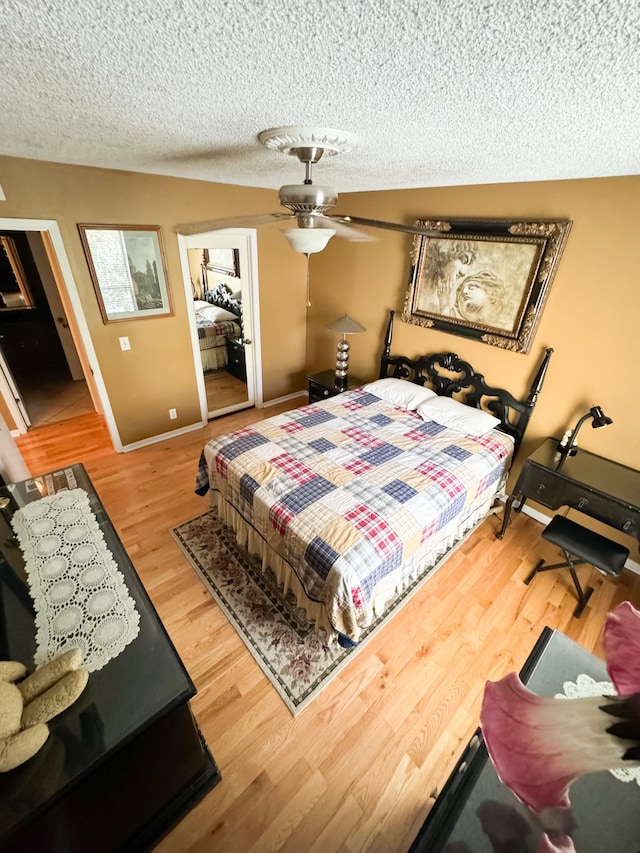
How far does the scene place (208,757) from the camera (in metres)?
1.43

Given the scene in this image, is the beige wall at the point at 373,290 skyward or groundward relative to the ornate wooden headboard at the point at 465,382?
skyward

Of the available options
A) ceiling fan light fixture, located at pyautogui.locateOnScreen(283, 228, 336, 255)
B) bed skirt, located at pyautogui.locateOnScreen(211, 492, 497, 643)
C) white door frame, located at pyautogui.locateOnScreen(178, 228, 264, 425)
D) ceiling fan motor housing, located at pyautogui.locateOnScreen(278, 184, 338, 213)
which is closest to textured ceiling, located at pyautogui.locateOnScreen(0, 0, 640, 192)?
ceiling fan motor housing, located at pyautogui.locateOnScreen(278, 184, 338, 213)

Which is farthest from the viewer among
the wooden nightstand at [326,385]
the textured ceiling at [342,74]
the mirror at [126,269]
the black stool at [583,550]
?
the wooden nightstand at [326,385]

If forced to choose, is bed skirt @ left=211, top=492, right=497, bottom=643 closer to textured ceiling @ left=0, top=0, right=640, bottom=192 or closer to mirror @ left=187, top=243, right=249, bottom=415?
Result: textured ceiling @ left=0, top=0, right=640, bottom=192

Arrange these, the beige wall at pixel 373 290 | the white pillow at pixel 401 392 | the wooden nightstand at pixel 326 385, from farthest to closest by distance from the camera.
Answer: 1. the wooden nightstand at pixel 326 385
2. the white pillow at pixel 401 392
3. the beige wall at pixel 373 290

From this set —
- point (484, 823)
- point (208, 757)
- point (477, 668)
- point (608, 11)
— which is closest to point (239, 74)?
point (608, 11)

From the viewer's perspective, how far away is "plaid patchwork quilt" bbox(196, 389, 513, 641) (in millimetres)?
1667

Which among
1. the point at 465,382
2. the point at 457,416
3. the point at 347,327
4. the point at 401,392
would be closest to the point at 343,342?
the point at 347,327

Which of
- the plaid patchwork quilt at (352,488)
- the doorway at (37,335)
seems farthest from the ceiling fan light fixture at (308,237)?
the doorway at (37,335)

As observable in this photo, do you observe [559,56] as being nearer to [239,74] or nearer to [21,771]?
[239,74]

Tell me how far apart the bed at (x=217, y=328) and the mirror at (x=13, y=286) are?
2.13 meters

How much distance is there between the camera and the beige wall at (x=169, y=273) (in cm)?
241

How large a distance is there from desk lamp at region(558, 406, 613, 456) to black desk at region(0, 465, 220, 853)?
245 cm

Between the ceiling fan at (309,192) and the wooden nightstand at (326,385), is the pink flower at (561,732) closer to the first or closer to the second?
the ceiling fan at (309,192)
